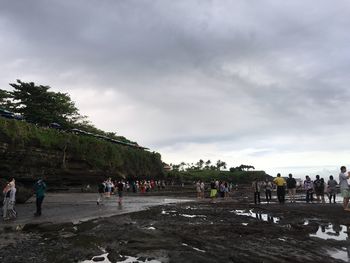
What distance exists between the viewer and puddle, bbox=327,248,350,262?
29.9ft

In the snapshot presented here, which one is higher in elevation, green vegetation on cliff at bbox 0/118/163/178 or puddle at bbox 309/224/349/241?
green vegetation on cliff at bbox 0/118/163/178

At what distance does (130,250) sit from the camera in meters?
10.4

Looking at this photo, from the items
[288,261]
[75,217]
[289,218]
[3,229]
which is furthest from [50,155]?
[288,261]

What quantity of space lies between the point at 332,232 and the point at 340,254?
3602mm

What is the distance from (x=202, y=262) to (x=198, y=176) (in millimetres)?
80805

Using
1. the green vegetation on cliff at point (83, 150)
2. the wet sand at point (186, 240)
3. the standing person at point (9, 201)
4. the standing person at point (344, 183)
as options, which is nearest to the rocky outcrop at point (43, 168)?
the green vegetation on cliff at point (83, 150)

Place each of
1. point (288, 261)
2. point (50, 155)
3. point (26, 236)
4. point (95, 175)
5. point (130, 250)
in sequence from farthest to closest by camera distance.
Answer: point (95, 175) → point (50, 155) → point (26, 236) → point (130, 250) → point (288, 261)

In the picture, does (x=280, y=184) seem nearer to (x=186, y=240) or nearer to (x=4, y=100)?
(x=186, y=240)

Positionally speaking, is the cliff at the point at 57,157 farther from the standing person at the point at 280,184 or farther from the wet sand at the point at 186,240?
the standing person at the point at 280,184

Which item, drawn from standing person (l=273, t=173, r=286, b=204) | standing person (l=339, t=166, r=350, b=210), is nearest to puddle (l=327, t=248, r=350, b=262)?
standing person (l=339, t=166, r=350, b=210)

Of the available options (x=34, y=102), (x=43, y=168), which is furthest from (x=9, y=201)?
(x=34, y=102)

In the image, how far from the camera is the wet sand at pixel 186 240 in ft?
30.9

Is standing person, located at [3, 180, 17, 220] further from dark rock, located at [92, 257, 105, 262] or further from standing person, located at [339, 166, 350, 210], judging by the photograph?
standing person, located at [339, 166, 350, 210]

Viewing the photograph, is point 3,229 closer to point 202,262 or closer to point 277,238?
point 202,262
